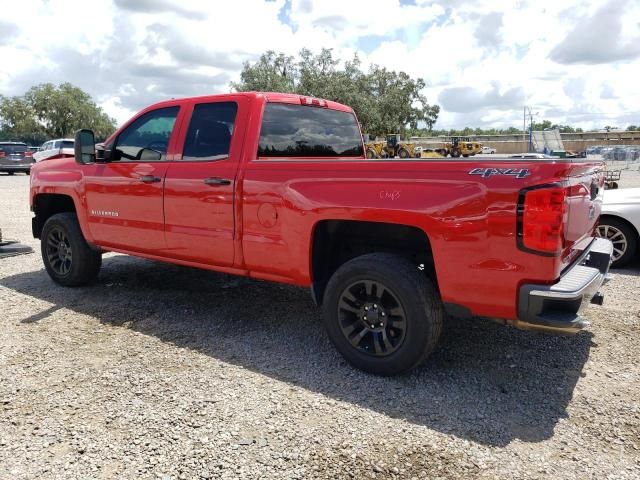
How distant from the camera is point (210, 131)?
4.57 m

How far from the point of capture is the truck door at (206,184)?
14.0 ft

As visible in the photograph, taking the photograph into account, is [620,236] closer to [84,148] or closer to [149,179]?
[149,179]

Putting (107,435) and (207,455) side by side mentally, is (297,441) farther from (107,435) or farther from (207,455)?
(107,435)

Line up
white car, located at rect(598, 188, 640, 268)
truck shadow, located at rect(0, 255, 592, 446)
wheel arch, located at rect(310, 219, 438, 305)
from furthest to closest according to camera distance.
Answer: white car, located at rect(598, 188, 640, 268), wheel arch, located at rect(310, 219, 438, 305), truck shadow, located at rect(0, 255, 592, 446)

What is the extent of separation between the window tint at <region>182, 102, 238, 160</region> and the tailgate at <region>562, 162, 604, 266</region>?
8.41 feet

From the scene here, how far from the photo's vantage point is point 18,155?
25484 mm

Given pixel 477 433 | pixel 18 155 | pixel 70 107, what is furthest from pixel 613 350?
pixel 70 107

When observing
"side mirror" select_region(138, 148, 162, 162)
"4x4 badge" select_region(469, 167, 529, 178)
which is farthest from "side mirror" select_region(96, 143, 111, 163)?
"4x4 badge" select_region(469, 167, 529, 178)

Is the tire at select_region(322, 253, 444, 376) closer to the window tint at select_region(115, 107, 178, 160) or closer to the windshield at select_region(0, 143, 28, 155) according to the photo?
the window tint at select_region(115, 107, 178, 160)

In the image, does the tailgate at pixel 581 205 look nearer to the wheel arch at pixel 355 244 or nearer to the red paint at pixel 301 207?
the red paint at pixel 301 207

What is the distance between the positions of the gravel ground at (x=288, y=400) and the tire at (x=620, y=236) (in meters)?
1.56

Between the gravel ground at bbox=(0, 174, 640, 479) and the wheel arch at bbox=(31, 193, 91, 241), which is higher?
the wheel arch at bbox=(31, 193, 91, 241)

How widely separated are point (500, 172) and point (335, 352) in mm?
1927

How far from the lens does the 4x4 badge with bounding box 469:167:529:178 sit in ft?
9.71
